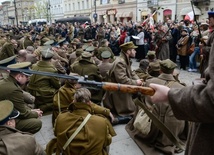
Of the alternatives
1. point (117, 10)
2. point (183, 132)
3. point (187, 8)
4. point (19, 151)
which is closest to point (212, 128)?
point (19, 151)

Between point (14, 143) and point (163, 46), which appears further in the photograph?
point (163, 46)

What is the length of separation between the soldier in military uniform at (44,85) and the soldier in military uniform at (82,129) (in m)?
2.87

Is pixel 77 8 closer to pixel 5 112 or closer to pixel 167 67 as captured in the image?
pixel 167 67

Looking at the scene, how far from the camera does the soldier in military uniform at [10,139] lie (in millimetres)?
2494

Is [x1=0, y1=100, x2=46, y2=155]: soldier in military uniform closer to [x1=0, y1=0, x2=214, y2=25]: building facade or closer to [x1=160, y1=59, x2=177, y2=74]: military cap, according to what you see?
[x1=160, y1=59, x2=177, y2=74]: military cap

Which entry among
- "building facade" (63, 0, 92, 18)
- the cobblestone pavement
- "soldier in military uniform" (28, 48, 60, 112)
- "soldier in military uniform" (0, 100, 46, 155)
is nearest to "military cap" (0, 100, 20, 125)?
"soldier in military uniform" (0, 100, 46, 155)

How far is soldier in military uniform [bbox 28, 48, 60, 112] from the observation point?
19.0 ft

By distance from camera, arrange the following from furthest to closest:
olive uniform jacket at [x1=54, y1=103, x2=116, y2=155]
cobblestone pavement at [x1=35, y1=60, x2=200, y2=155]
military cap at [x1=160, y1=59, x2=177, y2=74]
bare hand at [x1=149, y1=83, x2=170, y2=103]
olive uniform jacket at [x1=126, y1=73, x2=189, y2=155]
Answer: cobblestone pavement at [x1=35, y1=60, x2=200, y2=155], military cap at [x1=160, y1=59, x2=177, y2=74], olive uniform jacket at [x1=126, y1=73, x2=189, y2=155], olive uniform jacket at [x1=54, y1=103, x2=116, y2=155], bare hand at [x1=149, y1=83, x2=170, y2=103]

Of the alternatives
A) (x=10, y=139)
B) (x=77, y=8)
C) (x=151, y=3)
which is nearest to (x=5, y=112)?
(x=10, y=139)

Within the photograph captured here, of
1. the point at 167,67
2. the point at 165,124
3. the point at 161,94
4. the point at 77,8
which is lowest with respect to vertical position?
the point at 165,124

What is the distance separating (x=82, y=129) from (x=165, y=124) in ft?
4.98

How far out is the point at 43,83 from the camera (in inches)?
230

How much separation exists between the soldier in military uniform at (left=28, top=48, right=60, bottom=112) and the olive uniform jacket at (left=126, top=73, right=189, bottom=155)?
2513 millimetres

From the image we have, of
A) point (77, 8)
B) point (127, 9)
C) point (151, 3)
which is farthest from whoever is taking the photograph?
point (77, 8)
